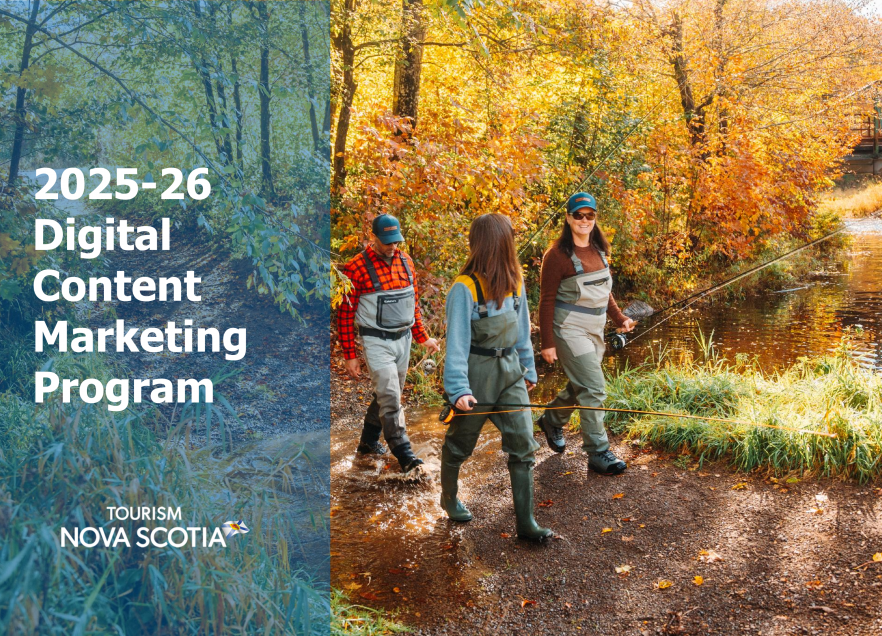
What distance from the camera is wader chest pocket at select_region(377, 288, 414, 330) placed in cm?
524

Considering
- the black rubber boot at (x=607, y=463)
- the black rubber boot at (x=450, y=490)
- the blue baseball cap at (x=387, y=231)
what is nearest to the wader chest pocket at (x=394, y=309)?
the blue baseball cap at (x=387, y=231)

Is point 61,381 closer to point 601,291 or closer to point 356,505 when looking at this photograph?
point 356,505

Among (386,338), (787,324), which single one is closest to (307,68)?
(386,338)

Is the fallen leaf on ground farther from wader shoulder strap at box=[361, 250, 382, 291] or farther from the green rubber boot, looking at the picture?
wader shoulder strap at box=[361, 250, 382, 291]

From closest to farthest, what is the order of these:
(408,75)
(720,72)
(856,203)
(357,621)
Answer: (357,621)
(408,75)
(720,72)
(856,203)

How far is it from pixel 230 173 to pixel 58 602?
94.2 inches

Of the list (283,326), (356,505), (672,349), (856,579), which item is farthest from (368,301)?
(672,349)

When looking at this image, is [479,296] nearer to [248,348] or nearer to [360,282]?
[360,282]

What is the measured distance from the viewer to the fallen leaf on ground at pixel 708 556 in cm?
388

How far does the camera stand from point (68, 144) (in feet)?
21.5

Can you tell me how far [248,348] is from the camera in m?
9.71

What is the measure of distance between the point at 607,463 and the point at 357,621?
235 centimetres

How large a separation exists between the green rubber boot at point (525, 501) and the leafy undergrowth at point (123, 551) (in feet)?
4.33

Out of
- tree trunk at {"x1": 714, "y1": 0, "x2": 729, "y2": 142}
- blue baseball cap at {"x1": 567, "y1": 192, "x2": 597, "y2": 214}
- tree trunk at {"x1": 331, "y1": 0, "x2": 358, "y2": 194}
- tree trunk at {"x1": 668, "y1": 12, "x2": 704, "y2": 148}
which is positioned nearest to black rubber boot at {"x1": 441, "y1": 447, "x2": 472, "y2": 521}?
blue baseball cap at {"x1": 567, "y1": 192, "x2": 597, "y2": 214}
